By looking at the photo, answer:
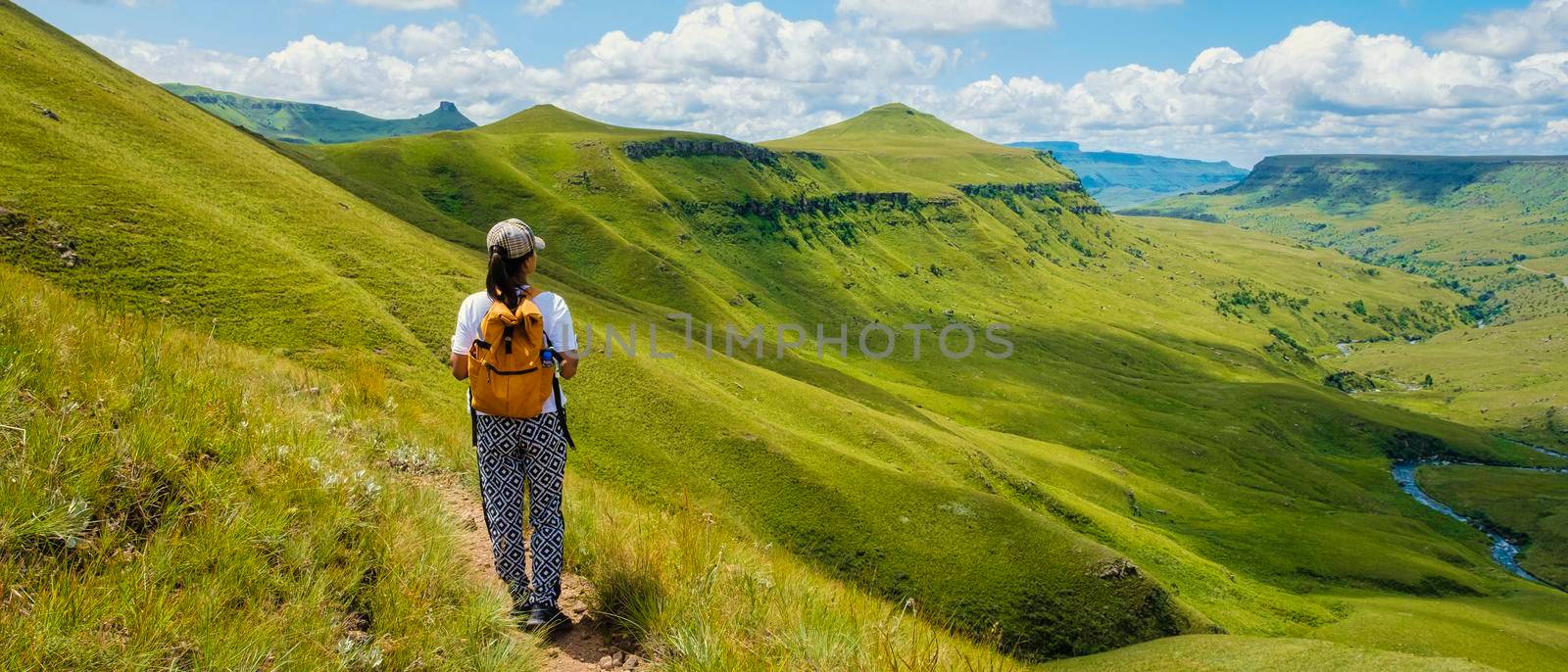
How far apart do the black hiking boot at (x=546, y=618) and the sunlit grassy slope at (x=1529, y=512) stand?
→ 21730cm

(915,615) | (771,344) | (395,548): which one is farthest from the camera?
(771,344)

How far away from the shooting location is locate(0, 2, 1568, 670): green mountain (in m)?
7.16

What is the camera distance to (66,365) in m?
9.18

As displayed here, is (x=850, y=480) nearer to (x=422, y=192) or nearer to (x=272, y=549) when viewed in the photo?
(x=272, y=549)

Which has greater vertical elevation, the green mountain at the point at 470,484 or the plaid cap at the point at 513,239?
the plaid cap at the point at 513,239

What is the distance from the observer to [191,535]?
284 inches

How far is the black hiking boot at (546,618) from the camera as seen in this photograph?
905 centimetres

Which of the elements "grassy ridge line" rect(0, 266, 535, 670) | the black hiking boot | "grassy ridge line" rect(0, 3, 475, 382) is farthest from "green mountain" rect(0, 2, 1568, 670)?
the black hiking boot

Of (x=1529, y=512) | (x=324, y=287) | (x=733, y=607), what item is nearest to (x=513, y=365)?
(x=733, y=607)

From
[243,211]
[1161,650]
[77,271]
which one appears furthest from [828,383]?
[77,271]

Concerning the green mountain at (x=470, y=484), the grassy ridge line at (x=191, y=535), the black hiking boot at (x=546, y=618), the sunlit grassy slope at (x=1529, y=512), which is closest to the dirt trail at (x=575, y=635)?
the black hiking boot at (x=546, y=618)

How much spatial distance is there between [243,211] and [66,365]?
7327cm

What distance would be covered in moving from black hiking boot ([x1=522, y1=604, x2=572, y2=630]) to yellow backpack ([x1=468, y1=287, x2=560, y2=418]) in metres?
2.43

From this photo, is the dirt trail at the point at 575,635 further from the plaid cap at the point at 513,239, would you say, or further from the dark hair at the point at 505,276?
the plaid cap at the point at 513,239
